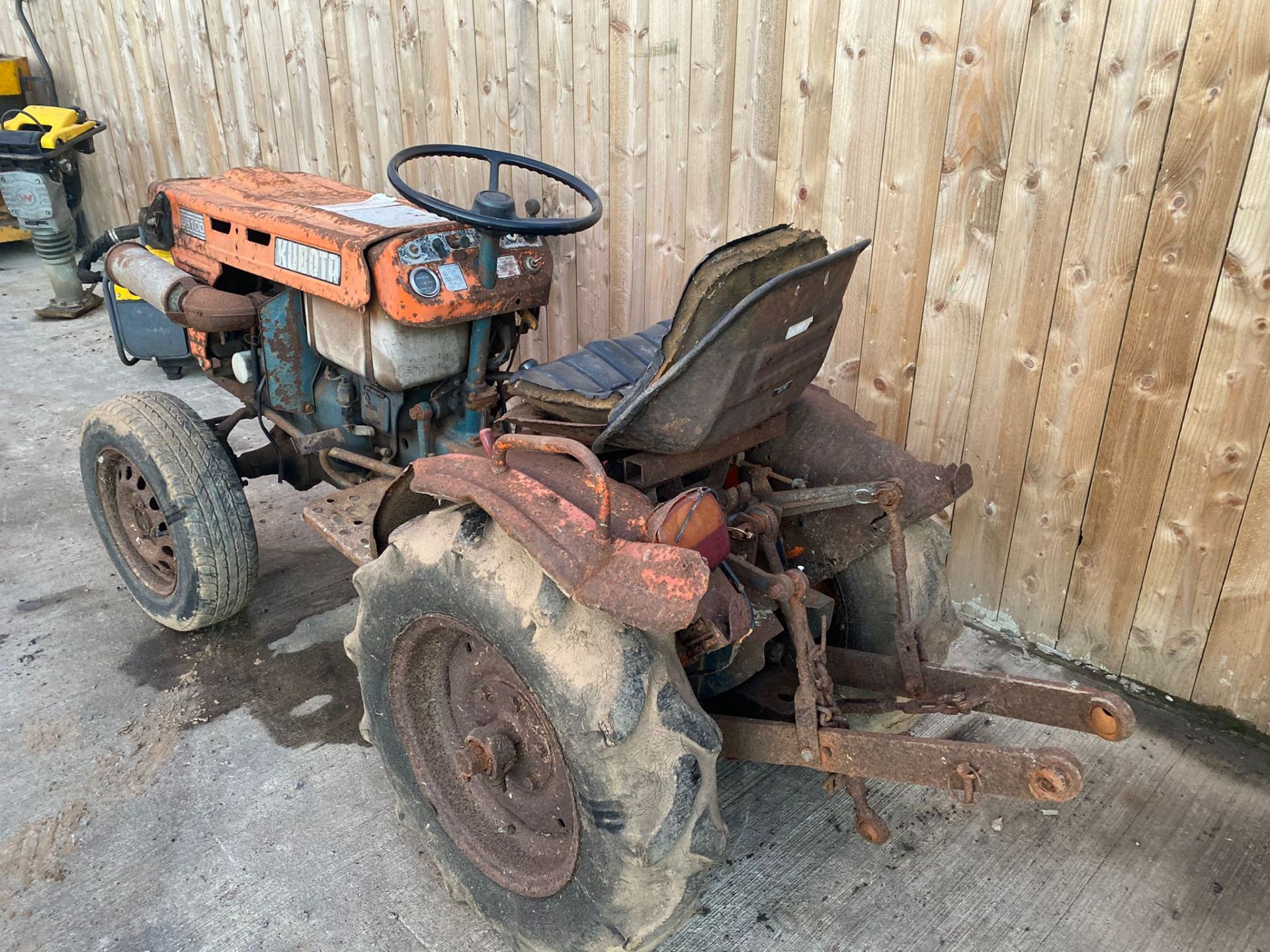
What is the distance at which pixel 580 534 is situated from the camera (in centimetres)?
168

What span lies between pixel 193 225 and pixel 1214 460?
129 inches

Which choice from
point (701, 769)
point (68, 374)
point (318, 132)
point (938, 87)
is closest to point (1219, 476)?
point (938, 87)

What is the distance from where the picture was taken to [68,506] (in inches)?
157

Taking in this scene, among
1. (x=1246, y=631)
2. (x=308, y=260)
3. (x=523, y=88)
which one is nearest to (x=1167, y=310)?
(x=1246, y=631)

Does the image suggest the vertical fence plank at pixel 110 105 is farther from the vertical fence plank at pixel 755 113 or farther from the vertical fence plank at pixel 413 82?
the vertical fence plank at pixel 755 113

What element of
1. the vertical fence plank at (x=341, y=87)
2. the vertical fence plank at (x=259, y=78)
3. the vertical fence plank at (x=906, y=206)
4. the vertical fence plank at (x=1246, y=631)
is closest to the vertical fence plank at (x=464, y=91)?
the vertical fence plank at (x=341, y=87)

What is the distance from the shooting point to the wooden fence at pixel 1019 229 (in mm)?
2457

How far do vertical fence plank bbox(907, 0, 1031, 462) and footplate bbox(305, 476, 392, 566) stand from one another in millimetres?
1778

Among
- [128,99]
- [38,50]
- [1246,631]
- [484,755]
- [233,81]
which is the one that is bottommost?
[1246,631]

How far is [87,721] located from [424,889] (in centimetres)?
126

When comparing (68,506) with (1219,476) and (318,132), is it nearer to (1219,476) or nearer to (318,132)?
(318,132)

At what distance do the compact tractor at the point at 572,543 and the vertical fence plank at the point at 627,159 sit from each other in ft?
2.67

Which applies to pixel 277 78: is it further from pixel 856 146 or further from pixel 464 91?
pixel 856 146

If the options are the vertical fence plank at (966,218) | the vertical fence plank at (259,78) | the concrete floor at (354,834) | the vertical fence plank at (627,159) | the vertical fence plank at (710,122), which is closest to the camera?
the concrete floor at (354,834)
